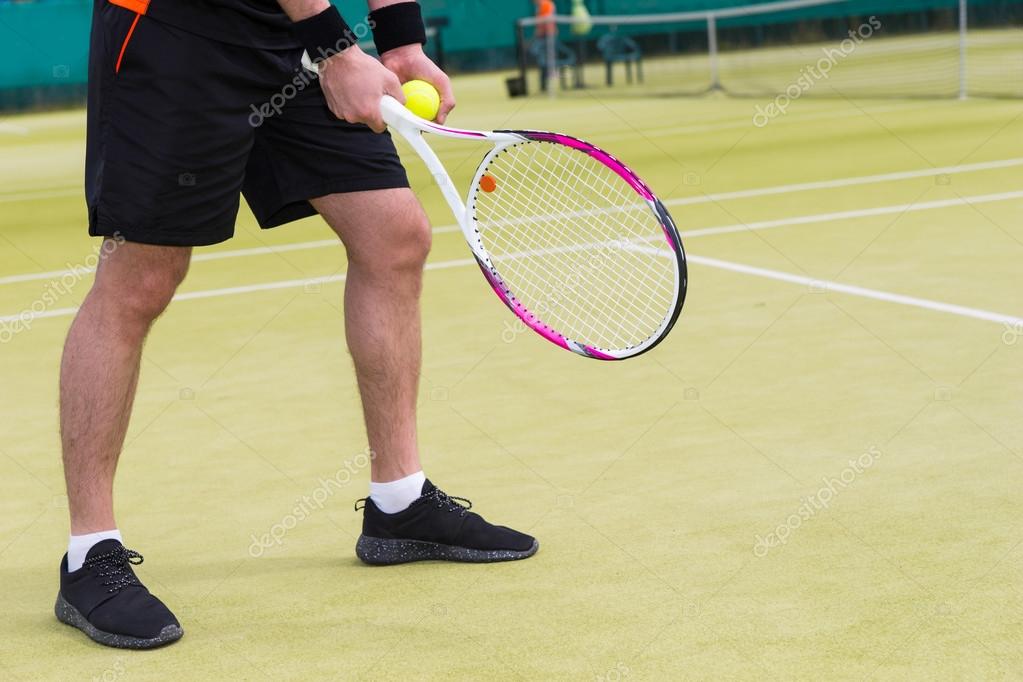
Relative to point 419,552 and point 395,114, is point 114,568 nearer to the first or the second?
point 419,552

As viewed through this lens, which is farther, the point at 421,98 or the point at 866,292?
the point at 866,292

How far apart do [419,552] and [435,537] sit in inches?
2.0

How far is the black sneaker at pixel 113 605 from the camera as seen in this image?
283 cm

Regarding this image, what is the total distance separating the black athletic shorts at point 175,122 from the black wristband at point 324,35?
8 centimetres

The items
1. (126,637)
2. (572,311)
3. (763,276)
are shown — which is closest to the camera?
(126,637)

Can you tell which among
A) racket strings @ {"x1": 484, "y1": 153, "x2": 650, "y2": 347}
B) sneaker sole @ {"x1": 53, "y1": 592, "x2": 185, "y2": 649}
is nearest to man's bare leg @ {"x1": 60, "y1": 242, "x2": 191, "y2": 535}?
sneaker sole @ {"x1": 53, "y1": 592, "x2": 185, "y2": 649}

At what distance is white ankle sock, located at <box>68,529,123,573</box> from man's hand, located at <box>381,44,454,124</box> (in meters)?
1.02

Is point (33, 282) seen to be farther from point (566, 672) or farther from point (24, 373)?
point (566, 672)

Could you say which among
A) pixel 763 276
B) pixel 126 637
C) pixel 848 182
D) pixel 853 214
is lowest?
pixel 848 182
